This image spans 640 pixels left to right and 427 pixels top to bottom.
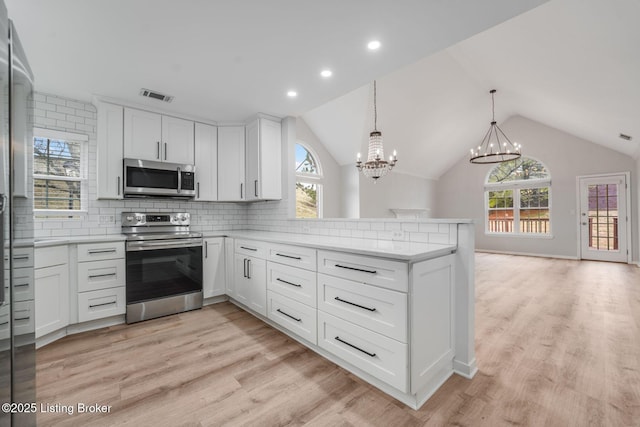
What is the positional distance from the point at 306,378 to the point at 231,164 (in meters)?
2.84

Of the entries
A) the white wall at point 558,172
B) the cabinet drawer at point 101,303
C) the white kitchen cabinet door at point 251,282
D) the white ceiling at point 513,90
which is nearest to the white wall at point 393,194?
the white ceiling at point 513,90

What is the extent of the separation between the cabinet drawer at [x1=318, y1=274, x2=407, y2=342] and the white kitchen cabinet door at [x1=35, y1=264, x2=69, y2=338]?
2343 millimetres

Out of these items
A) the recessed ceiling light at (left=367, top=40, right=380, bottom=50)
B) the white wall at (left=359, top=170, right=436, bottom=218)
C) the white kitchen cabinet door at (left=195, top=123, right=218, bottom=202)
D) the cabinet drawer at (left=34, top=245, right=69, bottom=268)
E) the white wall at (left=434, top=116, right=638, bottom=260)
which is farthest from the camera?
the white wall at (left=359, top=170, right=436, bottom=218)

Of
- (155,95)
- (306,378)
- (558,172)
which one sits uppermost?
(155,95)

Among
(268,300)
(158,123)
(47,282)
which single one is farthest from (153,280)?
(158,123)

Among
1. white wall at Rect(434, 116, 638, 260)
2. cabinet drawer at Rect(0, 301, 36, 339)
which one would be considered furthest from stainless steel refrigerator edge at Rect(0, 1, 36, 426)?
white wall at Rect(434, 116, 638, 260)

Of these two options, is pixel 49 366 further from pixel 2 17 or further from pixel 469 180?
pixel 469 180

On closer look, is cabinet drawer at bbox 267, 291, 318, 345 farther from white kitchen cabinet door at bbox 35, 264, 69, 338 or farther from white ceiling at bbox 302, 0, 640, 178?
white ceiling at bbox 302, 0, 640, 178

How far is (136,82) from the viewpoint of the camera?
270 centimetres

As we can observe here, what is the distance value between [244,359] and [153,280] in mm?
1476

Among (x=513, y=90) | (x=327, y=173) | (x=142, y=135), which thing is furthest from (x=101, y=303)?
(x=513, y=90)

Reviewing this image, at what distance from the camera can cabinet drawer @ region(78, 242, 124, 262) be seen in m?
2.69

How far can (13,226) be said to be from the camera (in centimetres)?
101

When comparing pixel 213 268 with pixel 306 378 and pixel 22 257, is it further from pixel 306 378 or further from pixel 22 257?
pixel 22 257
